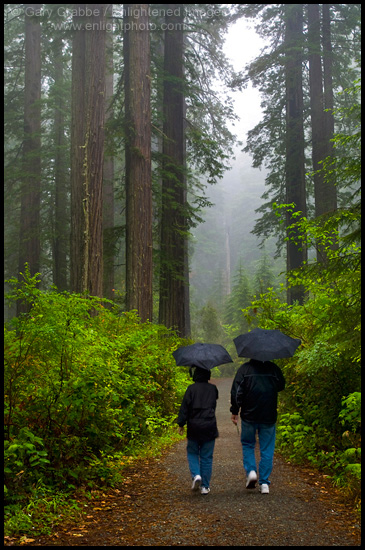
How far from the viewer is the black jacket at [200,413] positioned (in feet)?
18.6

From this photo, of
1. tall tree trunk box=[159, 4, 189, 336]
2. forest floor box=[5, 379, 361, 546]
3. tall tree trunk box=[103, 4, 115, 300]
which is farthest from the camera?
tall tree trunk box=[159, 4, 189, 336]

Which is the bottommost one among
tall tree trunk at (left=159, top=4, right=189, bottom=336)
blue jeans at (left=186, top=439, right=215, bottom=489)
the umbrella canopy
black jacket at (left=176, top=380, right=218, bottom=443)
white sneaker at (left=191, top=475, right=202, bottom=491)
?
white sneaker at (left=191, top=475, right=202, bottom=491)

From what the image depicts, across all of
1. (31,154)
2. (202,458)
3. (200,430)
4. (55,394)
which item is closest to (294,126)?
(31,154)

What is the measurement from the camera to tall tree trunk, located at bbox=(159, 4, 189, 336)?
45.8 ft

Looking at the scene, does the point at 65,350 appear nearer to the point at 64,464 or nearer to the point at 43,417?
the point at 43,417

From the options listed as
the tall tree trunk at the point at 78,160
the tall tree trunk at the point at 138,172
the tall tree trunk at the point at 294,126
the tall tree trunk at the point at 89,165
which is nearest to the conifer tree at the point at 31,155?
the tall tree trunk at the point at 78,160

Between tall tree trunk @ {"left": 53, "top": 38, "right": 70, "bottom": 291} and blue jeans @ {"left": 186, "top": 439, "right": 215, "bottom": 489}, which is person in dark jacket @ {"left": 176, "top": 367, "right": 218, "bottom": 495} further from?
tall tree trunk @ {"left": 53, "top": 38, "right": 70, "bottom": 291}

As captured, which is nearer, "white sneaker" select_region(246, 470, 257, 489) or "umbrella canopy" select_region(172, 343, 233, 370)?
"white sneaker" select_region(246, 470, 257, 489)

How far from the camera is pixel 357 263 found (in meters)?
5.18

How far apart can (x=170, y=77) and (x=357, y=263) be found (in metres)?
11.0

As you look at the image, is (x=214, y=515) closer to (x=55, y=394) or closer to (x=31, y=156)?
(x=55, y=394)

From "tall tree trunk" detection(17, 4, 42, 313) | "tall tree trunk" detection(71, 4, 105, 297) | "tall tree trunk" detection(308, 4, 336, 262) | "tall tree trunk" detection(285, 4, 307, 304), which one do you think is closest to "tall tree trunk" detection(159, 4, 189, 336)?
"tall tree trunk" detection(71, 4, 105, 297)

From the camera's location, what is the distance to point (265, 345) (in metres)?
5.72

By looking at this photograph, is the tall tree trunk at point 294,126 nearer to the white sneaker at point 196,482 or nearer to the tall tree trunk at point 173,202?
the tall tree trunk at point 173,202
